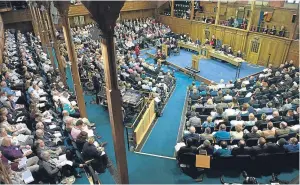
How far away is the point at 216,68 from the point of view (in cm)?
1491

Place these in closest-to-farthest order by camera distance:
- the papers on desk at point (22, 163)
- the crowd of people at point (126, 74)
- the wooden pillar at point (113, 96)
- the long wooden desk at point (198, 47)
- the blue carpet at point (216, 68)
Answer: the wooden pillar at point (113, 96) → the papers on desk at point (22, 163) → the crowd of people at point (126, 74) → the blue carpet at point (216, 68) → the long wooden desk at point (198, 47)

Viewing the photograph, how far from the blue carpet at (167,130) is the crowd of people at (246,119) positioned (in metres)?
0.86

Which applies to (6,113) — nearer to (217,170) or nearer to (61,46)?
(217,170)

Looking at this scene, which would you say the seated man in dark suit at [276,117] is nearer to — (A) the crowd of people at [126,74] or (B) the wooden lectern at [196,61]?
(A) the crowd of people at [126,74]

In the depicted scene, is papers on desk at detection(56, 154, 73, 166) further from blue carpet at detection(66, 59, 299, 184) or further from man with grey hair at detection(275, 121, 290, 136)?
man with grey hair at detection(275, 121, 290, 136)

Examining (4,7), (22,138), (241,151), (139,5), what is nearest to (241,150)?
(241,151)

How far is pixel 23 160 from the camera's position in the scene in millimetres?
5258

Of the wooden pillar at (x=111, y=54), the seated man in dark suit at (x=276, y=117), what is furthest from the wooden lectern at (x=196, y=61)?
the wooden pillar at (x=111, y=54)

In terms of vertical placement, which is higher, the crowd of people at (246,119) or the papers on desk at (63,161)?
the crowd of people at (246,119)

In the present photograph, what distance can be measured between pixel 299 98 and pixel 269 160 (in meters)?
3.58

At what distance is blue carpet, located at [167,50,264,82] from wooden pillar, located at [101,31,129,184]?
1025 cm

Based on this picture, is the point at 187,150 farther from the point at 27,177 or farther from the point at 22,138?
the point at 22,138

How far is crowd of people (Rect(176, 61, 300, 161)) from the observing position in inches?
242

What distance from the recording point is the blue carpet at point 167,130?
7.70 m
